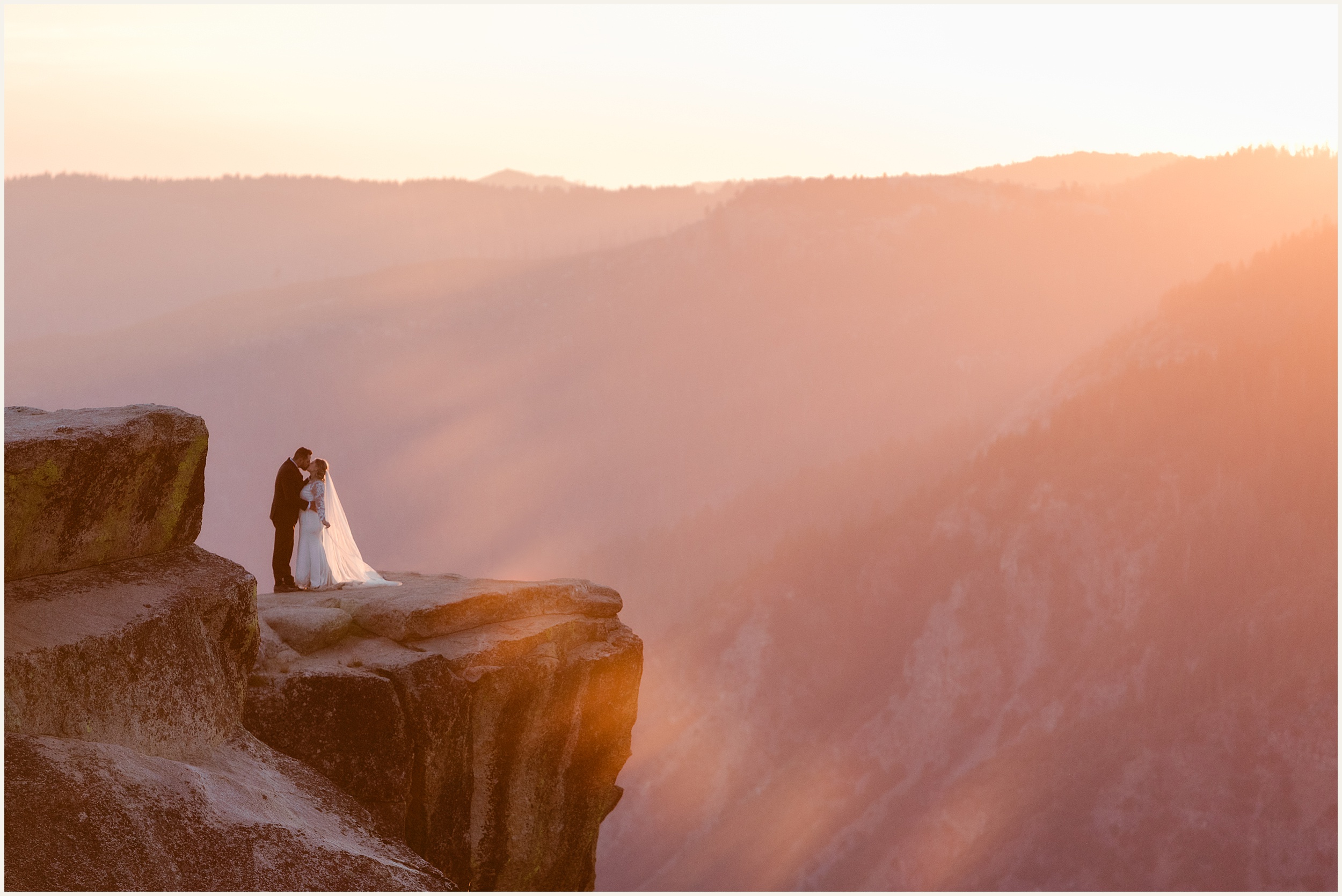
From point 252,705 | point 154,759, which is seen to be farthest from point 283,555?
point 154,759

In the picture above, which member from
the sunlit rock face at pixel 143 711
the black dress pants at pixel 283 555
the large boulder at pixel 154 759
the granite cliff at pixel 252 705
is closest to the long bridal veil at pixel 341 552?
the black dress pants at pixel 283 555

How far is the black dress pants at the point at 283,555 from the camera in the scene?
738 inches

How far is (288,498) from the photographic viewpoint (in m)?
18.5

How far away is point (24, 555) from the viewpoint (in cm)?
1279

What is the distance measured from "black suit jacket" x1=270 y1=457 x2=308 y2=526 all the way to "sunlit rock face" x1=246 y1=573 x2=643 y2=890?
45.9 inches

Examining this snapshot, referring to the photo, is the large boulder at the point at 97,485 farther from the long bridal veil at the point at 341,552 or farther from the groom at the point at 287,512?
the long bridal veil at the point at 341,552

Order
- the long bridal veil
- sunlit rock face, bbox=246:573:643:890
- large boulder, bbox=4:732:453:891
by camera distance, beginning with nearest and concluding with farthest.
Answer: large boulder, bbox=4:732:453:891, sunlit rock face, bbox=246:573:643:890, the long bridal veil

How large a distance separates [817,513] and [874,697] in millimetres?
38076

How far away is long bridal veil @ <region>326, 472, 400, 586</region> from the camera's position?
742 inches

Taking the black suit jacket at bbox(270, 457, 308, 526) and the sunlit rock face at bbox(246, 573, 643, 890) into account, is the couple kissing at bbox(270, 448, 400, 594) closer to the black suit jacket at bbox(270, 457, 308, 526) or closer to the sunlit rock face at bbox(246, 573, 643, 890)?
the black suit jacket at bbox(270, 457, 308, 526)

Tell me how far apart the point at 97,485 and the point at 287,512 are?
5123mm

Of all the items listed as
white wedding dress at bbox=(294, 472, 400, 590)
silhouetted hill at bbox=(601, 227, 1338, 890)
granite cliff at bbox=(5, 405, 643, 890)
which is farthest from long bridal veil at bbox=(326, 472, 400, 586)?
silhouetted hill at bbox=(601, 227, 1338, 890)

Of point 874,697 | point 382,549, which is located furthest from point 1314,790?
point 382,549

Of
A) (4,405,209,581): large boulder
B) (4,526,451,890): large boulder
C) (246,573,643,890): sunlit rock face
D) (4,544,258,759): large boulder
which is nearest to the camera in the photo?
(4,526,451,890): large boulder
